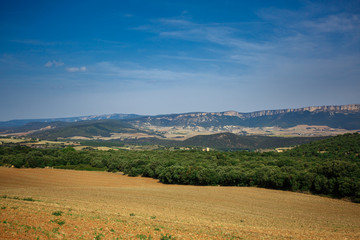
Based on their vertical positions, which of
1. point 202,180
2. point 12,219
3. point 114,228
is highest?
point 12,219

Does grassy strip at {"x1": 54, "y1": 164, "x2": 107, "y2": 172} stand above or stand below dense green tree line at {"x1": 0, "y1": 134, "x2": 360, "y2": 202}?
below

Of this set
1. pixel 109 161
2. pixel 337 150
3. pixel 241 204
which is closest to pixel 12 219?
pixel 241 204

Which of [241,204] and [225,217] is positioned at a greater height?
[225,217]

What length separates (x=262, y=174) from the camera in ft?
216

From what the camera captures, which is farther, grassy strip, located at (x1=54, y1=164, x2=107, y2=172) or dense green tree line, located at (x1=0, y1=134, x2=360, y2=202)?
grassy strip, located at (x1=54, y1=164, x2=107, y2=172)

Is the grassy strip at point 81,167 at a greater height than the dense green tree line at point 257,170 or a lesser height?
lesser

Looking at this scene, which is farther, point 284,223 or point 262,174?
point 262,174

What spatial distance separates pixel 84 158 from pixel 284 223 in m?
96.9

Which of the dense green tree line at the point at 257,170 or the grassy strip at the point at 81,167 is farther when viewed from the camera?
the grassy strip at the point at 81,167

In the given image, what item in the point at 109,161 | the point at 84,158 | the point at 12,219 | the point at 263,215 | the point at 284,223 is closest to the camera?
the point at 12,219

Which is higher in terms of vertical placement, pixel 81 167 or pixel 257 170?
pixel 257 170

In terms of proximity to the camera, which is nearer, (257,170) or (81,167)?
(257,170)

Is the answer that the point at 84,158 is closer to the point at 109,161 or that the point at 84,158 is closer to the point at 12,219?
→ the point at 109,161

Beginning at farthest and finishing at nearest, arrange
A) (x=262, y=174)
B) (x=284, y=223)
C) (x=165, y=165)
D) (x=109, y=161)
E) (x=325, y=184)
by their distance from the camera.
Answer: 1. (x=109, y=161)
2. (x=165, y=165)
3. (x=262, y=174)
4. (x=325, y=184)
5. (x=284, y=223)
